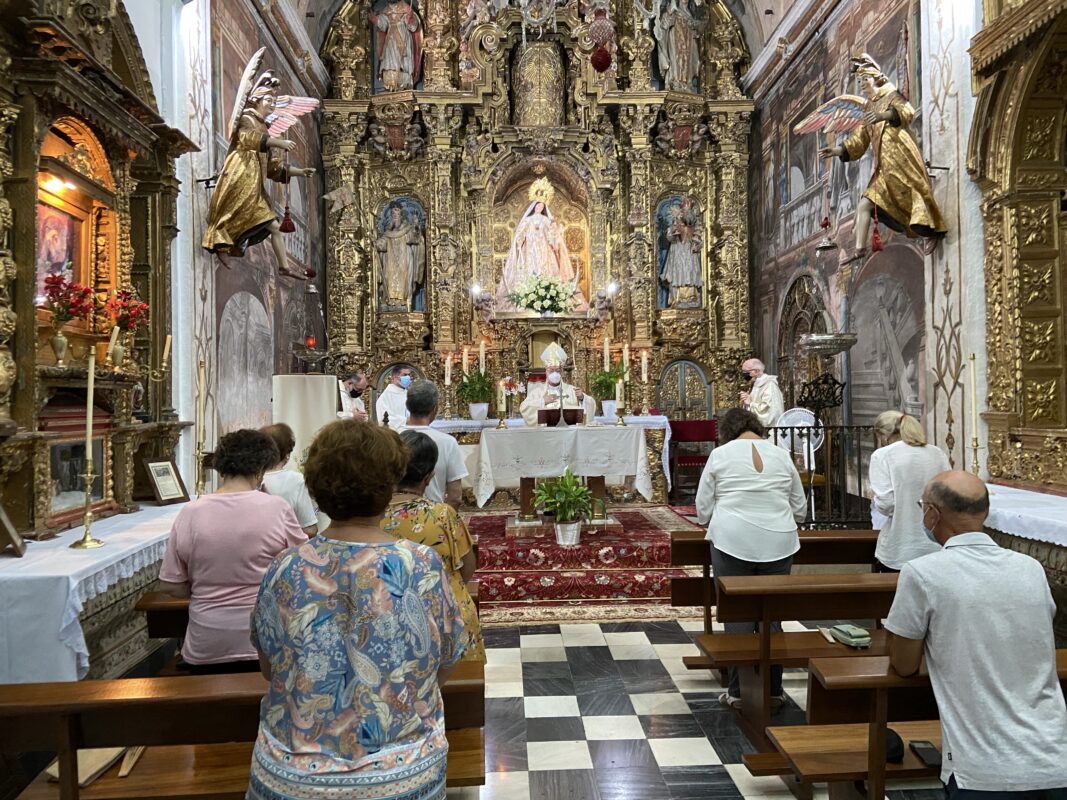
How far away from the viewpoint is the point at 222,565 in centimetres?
316

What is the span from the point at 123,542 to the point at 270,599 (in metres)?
3.15

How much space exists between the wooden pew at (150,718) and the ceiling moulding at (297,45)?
10.3 m

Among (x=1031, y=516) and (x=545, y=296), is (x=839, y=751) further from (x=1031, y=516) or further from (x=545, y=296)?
(x=545, y=296)

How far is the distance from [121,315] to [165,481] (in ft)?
4.78

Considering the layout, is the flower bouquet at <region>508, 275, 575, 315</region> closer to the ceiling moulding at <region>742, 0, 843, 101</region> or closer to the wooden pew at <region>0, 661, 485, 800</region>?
the ceiling moulding at <region>742, 0, 843, 101</region>

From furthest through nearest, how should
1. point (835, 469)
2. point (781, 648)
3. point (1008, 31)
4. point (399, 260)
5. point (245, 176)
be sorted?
point (399, 260) < point (835, 469) < point (245, 176) < point (1008, 31) < point (781, 648)

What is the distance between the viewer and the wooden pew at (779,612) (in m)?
4.02

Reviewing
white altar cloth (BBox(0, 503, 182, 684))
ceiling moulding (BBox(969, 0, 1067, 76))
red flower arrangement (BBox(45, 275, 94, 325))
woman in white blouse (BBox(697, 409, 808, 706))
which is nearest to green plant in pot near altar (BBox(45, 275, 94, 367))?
red flower arrangement (BBox(45, 275, 94, 325))

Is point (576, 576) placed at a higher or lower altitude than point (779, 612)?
lower

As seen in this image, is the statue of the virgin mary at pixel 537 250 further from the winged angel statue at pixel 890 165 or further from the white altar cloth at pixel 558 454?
the winged angel statue at pixel 890 165

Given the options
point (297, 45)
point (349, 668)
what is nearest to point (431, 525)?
point (349, 668)

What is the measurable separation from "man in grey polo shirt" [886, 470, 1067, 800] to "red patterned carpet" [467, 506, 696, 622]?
452 cm

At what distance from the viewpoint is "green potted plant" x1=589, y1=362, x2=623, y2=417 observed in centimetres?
1250

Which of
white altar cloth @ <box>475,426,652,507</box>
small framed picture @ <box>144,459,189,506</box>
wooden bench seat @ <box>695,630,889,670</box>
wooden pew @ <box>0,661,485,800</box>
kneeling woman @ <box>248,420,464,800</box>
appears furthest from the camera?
white altar cloth @ <box>475,426,652,507</box>
